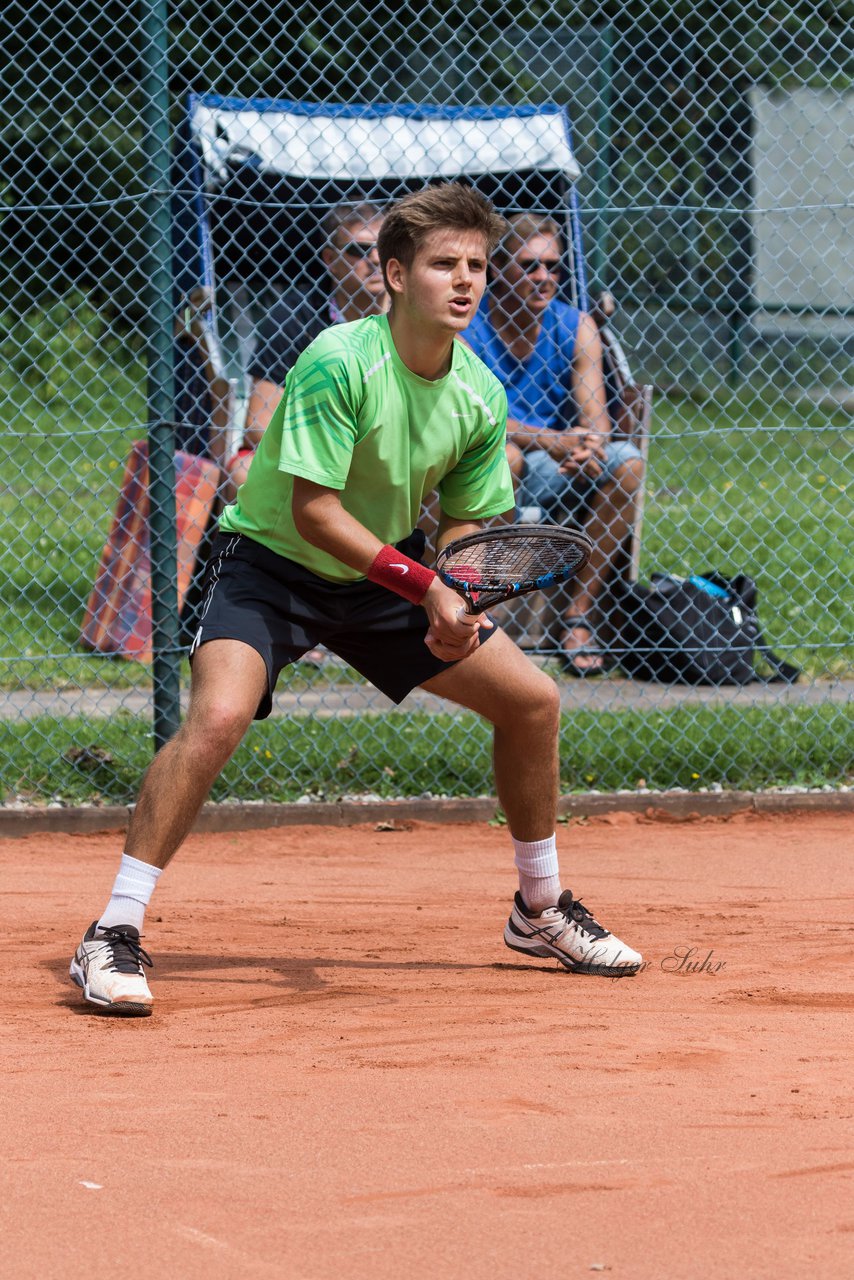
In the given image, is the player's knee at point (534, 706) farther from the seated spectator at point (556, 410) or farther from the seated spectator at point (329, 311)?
the seated spectator at point (329, 311)

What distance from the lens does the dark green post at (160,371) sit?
19.0 ft

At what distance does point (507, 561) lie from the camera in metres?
3.82

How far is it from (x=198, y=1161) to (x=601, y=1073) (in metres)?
0.87

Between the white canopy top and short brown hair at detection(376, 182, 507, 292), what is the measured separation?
466 cm

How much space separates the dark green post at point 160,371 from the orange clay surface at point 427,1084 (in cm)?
79

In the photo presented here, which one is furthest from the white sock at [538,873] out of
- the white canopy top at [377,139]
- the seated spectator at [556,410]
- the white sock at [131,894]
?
the white canopy top at [377,139]

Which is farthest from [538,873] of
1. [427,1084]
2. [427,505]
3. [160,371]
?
[427,505]

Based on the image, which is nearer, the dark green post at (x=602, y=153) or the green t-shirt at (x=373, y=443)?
the green t-shirt at (x=373, y=443)

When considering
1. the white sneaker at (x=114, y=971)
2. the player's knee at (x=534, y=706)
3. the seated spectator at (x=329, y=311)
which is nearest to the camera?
the white sneaker at (x=114, y=971)

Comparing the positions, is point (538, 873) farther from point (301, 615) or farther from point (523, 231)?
point (523, 231)

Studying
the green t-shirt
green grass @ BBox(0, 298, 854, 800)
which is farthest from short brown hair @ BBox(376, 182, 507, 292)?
green grass @ BBox(0, 298, 854, 800)

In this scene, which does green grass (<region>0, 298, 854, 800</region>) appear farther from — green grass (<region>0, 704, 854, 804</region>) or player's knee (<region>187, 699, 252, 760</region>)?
player's knee (<region>187, 699, 252, 760</region>)

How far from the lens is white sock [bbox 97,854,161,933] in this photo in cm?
396

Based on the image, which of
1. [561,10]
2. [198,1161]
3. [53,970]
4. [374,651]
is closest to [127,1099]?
[198,1161]
